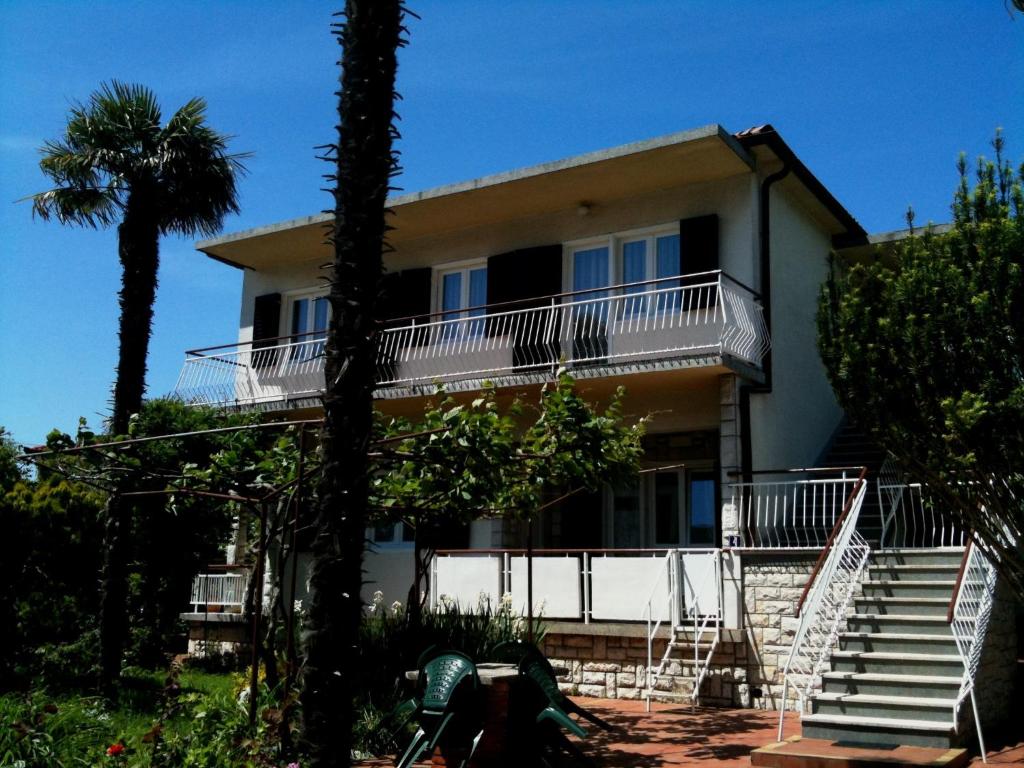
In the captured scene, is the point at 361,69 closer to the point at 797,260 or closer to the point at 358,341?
the point at 358,341

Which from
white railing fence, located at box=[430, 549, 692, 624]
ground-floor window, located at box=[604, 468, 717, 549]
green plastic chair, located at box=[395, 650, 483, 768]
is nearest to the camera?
green plastic chair, located at box=[395, 650, 483, 768]

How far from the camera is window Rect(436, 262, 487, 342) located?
1645 centimetres

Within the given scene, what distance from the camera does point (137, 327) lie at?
43.3 feet

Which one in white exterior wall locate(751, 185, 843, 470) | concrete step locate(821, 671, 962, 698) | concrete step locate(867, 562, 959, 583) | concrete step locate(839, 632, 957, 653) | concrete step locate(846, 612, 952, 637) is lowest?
concrete step locate(821, 671, 962, 698)

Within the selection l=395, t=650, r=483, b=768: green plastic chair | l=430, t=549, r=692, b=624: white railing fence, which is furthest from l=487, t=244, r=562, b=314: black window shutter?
l=395, t=650, r=483, b=768: green plastic chair

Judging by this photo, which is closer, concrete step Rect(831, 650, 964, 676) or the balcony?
concrete step Rect(831, 650, 964, 676)

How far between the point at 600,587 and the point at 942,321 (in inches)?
239

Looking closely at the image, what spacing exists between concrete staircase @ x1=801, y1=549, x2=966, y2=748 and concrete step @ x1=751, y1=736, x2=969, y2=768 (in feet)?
0.81

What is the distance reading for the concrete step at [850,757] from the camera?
7.68 meters

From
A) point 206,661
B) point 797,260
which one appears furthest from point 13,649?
point 797,260

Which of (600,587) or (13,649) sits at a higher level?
(600,587)

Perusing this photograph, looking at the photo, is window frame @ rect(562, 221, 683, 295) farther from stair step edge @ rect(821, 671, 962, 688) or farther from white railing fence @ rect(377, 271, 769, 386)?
stair step edge @ rect(821, 671, 962, 688)

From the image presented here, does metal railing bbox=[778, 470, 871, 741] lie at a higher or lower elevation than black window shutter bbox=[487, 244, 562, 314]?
lower

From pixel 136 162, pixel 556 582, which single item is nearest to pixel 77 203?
pixel 136 162
